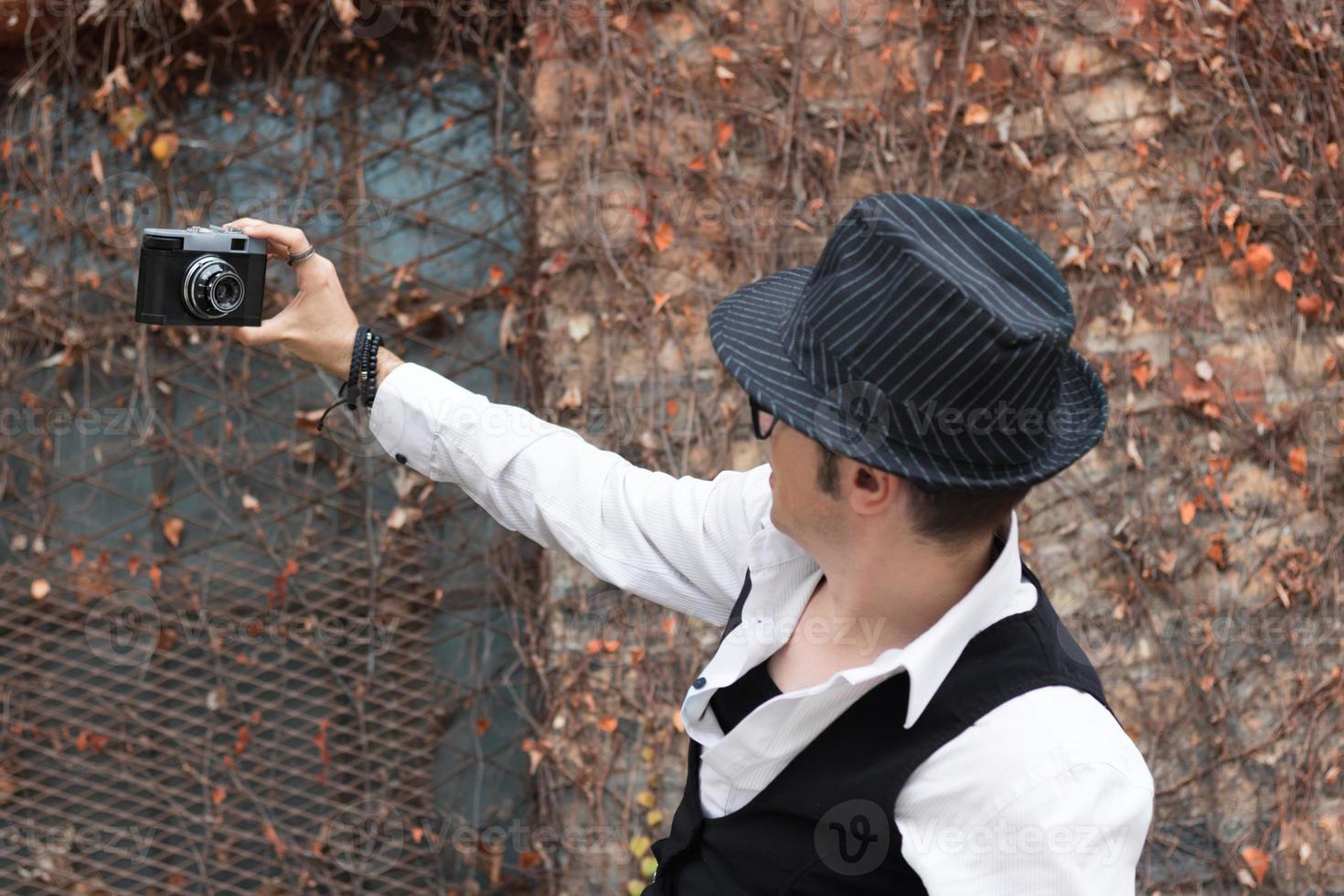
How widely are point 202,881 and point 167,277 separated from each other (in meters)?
2.24

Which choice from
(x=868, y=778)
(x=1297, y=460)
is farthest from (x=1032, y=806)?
(x=1297, y=460)

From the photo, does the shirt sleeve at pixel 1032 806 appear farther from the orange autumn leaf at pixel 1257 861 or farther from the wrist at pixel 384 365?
the orange autumn leaf at pixel 1257 861

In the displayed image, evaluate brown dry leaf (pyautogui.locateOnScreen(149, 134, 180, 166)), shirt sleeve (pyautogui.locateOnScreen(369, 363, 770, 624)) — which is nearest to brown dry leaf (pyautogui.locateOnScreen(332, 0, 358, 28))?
brown dry leaf (pyautogui.locateOnScreen(149, 134, 180, 166))

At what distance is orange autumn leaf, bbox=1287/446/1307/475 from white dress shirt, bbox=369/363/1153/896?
194 cm

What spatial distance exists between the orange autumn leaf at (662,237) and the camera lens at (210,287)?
1475 mm

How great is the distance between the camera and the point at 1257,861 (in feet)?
9.27

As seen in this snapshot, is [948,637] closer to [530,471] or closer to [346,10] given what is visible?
[530,471]

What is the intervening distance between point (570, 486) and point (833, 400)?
1.88 feet

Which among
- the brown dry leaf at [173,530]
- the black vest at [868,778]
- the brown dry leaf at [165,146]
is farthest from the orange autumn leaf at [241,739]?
the black vest at [868,778]

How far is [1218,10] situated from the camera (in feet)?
9.30

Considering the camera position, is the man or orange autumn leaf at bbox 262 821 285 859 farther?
orange autumn leaf at bbox 262 821 285 859

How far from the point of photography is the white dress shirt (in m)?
1.07

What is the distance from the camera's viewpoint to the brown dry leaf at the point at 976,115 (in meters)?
2.88

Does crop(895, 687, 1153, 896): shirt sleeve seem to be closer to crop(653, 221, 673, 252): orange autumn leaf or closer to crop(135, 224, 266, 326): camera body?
crop(135, 224, 266, 326): camera body
